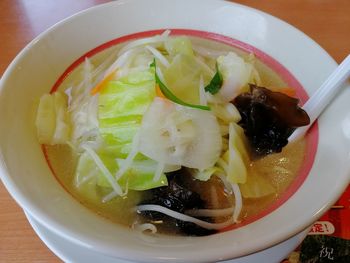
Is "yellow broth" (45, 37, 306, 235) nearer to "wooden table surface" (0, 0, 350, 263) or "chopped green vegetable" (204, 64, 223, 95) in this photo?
"chopped green vegetable" (204, 64, 223, 95)

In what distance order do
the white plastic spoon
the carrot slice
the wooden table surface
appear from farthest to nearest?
the wooden table surface < the carrot slice < the white plastic spoon

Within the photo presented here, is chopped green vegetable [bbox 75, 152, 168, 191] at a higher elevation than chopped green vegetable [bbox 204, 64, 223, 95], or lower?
lower

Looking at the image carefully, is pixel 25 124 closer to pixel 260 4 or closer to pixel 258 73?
pixel 258 73

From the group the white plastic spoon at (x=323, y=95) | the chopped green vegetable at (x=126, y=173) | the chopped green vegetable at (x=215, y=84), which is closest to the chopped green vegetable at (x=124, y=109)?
the chopped green vegetable at (x=126, y=173)

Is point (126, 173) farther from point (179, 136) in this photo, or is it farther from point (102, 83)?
point (102, 83)

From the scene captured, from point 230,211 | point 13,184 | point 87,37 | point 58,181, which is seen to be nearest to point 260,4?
point 87,37

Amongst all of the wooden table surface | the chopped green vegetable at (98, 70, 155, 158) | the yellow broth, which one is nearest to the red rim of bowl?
the yellow broth

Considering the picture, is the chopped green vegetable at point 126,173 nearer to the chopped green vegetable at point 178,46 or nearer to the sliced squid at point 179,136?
the sliced squid at point 179,136
